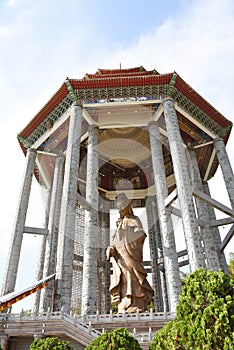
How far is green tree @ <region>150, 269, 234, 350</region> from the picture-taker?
4.62 meters

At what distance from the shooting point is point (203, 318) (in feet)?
15.9

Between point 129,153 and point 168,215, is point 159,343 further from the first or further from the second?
point 129,153

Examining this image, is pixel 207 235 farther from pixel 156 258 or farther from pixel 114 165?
pixel 114 165

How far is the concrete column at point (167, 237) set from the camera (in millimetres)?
11742

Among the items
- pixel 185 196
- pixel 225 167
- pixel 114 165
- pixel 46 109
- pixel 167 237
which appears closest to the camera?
pixel 185 196

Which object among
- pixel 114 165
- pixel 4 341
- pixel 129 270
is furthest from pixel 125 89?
pixel 4 341

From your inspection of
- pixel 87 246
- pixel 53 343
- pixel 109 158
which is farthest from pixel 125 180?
pixel 53 343

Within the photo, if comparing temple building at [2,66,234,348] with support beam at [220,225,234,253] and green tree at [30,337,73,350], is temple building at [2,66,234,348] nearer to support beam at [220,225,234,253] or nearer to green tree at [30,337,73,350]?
support beam at [220,225,234,253]

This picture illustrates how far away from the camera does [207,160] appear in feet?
65.6

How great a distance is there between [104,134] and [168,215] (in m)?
8.31

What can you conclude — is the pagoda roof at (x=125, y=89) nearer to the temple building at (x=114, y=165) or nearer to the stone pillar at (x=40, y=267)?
the temple building at (x=114, y=165)

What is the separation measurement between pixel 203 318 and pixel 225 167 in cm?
1298

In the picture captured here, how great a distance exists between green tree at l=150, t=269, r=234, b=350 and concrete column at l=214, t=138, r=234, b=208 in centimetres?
1098

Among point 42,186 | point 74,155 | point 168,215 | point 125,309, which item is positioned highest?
point 42,186
